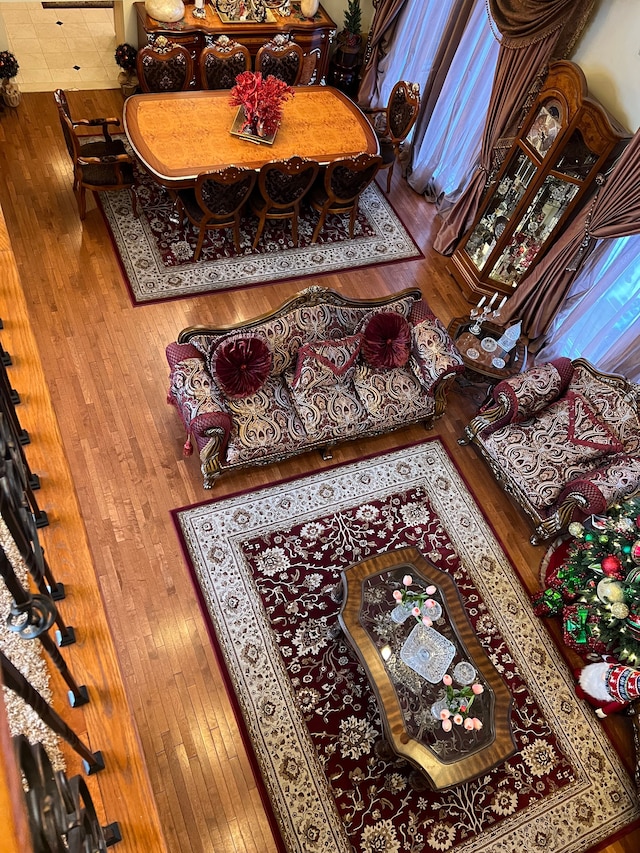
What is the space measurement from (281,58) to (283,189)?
65.2 inches

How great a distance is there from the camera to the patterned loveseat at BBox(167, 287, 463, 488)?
3.80 m

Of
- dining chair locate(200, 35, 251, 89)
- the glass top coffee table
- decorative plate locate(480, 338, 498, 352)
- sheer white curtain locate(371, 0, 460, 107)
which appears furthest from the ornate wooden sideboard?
the glass top coffee table

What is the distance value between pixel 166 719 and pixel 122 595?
0.70 meters

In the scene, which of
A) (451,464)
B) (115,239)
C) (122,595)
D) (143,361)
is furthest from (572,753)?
(115,239)

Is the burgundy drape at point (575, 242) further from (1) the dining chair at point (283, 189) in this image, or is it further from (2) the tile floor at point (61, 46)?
(2) the tile floor at point (61, 46)

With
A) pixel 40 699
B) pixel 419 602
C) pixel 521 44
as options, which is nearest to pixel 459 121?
pixel 521 44

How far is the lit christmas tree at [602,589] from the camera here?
136 inches

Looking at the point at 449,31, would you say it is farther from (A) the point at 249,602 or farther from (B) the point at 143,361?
(A) the point at 249,602

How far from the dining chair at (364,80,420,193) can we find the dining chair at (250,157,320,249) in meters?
0.85

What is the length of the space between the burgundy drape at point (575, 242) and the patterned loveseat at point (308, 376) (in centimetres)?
103

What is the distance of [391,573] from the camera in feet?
11.4

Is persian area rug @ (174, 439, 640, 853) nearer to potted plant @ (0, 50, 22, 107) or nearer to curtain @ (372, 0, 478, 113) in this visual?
curtain @ (372, 0, 478, 113)

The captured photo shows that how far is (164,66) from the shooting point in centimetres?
526

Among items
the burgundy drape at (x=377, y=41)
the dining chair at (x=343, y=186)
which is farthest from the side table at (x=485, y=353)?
the burgundy drape at (x=377, y=41)
